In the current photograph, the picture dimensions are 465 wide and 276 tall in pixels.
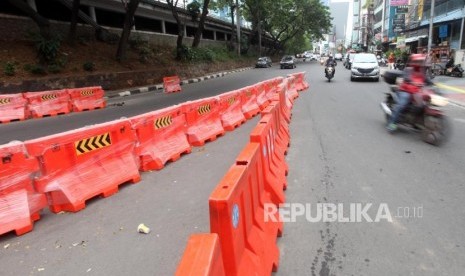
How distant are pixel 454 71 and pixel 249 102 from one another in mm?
16584

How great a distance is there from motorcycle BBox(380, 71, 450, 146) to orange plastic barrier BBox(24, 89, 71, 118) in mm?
11217

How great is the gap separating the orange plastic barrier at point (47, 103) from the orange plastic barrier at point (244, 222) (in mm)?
11256

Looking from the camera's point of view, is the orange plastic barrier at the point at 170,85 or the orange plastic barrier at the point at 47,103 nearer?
the orange plastic barrier at the point at 47,103

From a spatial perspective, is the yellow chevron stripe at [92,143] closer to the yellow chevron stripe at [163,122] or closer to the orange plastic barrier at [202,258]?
the yellow chevron stripe at [163,122]

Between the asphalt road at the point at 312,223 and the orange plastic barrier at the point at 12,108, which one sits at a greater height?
the orange plastic barrier at the point at 12,108

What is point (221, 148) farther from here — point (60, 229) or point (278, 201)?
point (60, 229)

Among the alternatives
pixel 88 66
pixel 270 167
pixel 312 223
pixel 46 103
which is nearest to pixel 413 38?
pixel 88 66

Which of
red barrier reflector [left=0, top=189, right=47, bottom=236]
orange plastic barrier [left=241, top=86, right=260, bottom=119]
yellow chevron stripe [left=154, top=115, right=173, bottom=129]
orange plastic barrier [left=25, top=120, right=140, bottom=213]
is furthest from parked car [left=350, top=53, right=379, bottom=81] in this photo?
red barrier reflector [left=0, top=189, right=47, bottom=236]

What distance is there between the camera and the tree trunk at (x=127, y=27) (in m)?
20.9

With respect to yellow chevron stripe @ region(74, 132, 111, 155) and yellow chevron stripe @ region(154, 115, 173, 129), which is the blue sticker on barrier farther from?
yellow chevron stripe @ region(154, 115, 173, 129)

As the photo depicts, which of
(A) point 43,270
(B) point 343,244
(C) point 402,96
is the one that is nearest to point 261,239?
(B) point 343,244

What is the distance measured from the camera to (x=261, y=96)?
12.9 m

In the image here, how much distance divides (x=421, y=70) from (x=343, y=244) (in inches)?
213

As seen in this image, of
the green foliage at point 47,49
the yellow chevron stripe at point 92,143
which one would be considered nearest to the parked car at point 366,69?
the green foliage at point 47,49
